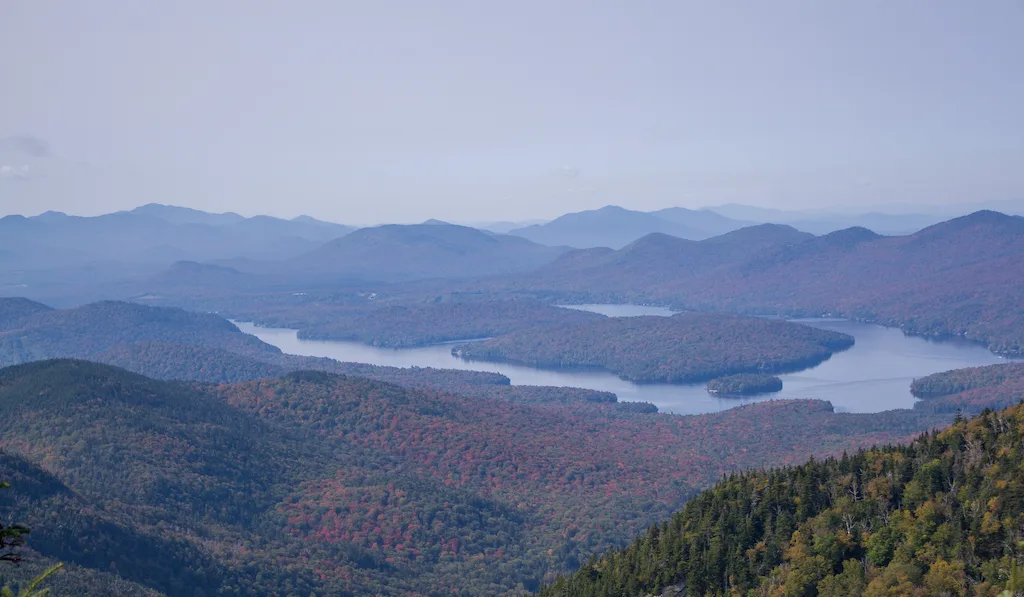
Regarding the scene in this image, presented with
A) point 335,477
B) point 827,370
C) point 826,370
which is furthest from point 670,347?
point 335,477

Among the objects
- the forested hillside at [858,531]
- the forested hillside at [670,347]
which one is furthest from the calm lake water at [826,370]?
the forested hillside at [858,531]

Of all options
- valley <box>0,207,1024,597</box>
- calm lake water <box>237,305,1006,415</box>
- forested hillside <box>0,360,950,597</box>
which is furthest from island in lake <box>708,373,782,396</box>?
forested hillside <box>0,360,950,597</box>

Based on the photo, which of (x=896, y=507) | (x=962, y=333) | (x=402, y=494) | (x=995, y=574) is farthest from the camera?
(x=962, y=333)

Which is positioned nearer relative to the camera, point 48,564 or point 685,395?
point 48,564

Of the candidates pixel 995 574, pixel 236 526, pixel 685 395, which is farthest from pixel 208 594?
pixel 685 395

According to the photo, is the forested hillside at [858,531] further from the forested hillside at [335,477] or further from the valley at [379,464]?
the forested hillside at [335,477]

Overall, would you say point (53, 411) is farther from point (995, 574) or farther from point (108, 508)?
point (995, 574)

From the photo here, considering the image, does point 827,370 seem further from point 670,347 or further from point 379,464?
point 379,464
